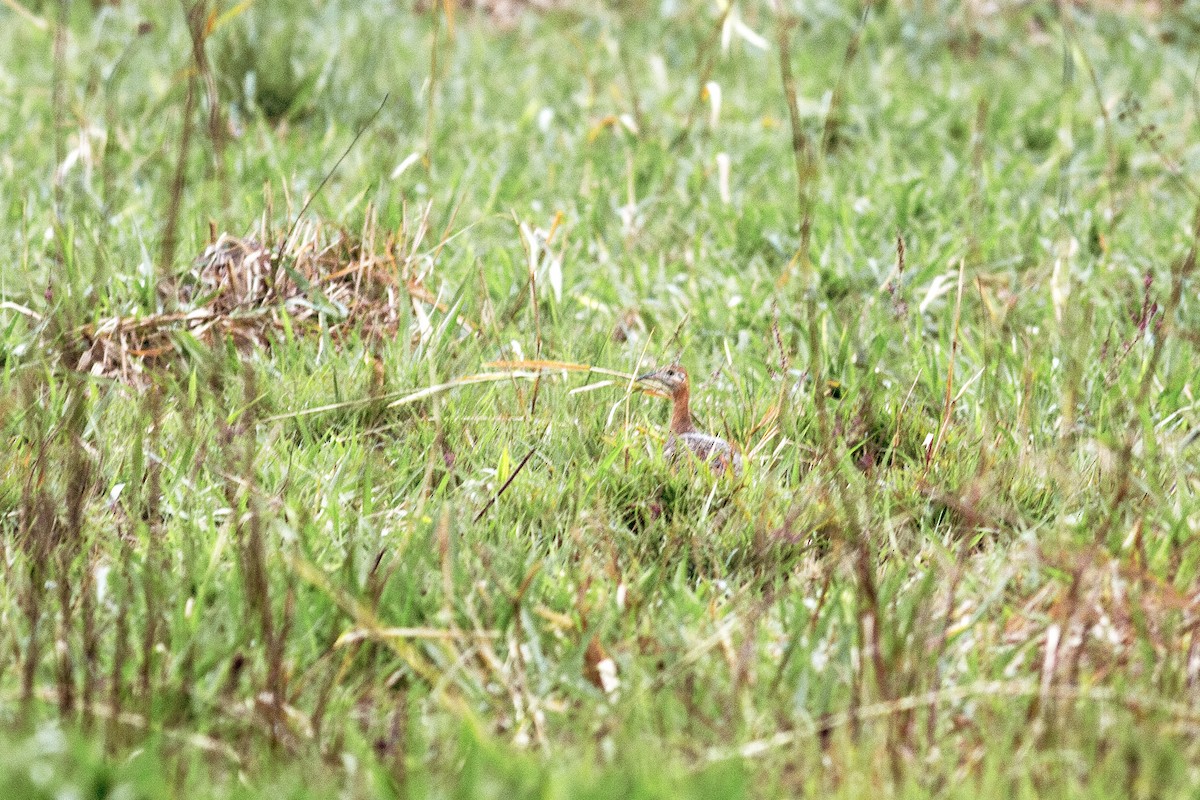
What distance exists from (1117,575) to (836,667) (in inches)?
15.0

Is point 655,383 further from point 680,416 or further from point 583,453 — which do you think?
point 583,453

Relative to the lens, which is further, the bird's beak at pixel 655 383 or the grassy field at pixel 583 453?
the bird's beak at pixel 655 383

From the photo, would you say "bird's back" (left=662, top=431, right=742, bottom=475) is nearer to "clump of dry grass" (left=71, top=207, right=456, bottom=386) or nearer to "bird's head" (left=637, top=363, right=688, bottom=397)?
"bird's head" (left=637, top=363, right=688, bottom=397)

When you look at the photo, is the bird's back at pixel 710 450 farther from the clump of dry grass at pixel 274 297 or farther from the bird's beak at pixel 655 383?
the clump of dry grass at pixel 274 297

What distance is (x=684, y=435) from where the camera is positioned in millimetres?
2404

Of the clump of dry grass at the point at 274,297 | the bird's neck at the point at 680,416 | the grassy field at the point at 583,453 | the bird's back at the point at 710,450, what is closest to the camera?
the grassy field at the point at 583,453

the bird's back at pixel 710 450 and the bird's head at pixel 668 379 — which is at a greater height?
the bird's head at pixel 668 379

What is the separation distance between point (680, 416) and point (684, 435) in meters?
0.06

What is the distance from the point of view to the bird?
7.60 ft

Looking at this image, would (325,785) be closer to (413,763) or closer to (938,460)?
(413,763)

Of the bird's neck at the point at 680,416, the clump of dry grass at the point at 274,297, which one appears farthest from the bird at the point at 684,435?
the clump of dry grass at the point at 274,297

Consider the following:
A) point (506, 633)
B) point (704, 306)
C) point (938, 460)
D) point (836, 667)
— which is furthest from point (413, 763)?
point (704, 306)

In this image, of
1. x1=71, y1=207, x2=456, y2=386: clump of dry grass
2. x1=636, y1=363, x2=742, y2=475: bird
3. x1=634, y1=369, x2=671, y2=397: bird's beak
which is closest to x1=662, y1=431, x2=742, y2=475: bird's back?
x1=636, y1=363, x2=742, y2=475: bird

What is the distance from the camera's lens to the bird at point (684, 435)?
2.32 m
